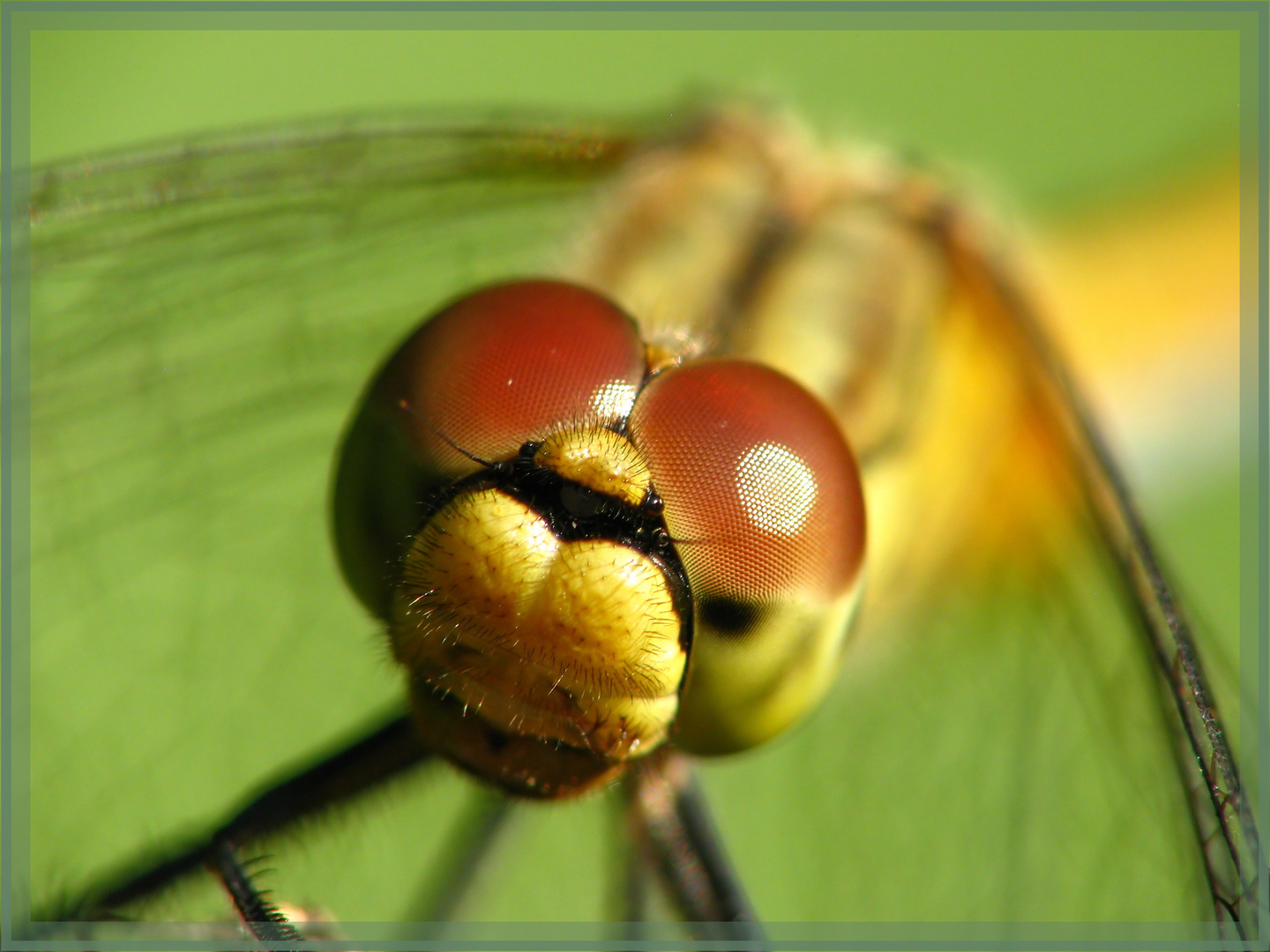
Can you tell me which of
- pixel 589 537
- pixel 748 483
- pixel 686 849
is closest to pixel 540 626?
pixel 589 537

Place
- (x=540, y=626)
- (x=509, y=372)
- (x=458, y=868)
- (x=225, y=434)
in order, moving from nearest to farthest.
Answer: (x=540, y=626)
(x=509, y=372)
(x=225, y=434)
(x=458, y=868)

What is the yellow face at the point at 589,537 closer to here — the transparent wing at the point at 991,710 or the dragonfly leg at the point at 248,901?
the dragonfly leg at the point at 248,901

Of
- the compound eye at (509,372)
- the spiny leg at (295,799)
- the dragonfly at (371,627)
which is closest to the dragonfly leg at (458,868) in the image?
the dragonfly at (371,627)

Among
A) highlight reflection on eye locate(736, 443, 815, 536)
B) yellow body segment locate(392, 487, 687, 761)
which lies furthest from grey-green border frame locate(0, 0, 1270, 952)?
highlight reflection on eye locate(736, 443, 815, 536)

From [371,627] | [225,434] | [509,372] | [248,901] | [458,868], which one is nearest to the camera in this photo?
[509,372]

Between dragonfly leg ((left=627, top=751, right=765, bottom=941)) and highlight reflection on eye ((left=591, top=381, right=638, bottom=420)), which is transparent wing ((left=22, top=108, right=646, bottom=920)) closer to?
dragonfly leg ((left=627, top=751, right=765, bottom=941))

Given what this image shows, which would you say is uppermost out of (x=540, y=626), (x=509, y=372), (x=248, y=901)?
(x=509, y=372)

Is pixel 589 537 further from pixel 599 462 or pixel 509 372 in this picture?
pixel 509 372
